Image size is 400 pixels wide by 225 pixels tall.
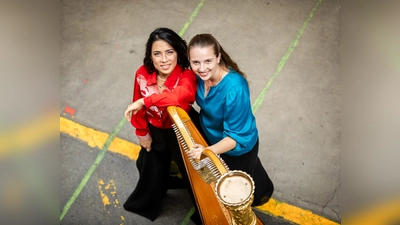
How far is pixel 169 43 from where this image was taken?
2865 millimetres

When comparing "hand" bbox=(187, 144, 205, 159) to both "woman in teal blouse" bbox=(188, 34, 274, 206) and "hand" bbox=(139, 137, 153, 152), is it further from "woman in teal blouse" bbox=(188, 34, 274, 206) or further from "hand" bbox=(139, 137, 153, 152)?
"hand" bbox=(139, 137, 153, 152)

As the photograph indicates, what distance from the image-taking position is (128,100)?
4.75 m

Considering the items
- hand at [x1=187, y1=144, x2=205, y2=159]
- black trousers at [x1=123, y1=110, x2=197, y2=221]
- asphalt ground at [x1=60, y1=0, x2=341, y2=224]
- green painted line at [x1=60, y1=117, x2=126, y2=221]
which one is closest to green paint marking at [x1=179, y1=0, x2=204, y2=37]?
asphalt ground at [x1=60, y1=0, x2=341, y2=224]

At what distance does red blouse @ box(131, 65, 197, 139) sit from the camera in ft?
8.94

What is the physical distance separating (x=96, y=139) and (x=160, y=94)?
207cm

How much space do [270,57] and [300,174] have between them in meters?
1.49

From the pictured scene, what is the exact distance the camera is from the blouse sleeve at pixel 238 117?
269 cm

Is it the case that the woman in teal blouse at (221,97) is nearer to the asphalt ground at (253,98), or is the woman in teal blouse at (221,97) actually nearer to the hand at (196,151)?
the hand at (196,151)

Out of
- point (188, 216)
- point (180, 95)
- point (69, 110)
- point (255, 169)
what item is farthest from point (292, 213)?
point (69, 110)

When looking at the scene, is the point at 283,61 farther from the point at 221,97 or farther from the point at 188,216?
the point at 221,97

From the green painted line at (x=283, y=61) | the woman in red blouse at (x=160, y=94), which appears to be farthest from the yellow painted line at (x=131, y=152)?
the green painted line at (x=283, y=61)
